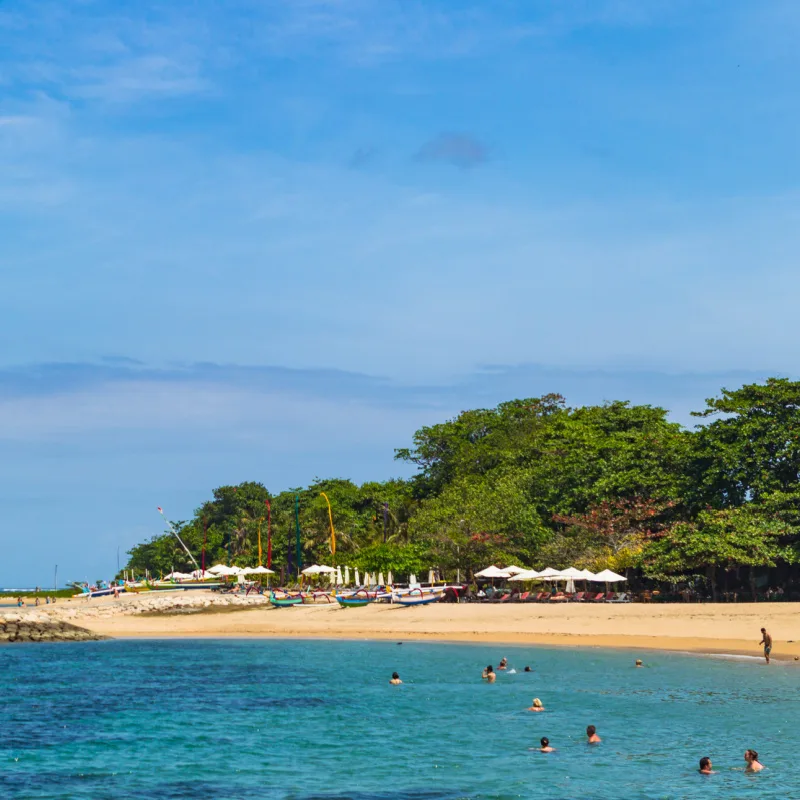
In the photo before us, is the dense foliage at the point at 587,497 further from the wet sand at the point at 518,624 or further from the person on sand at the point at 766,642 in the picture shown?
the person on sand at the point at 766,642

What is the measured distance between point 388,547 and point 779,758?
59.1 meters

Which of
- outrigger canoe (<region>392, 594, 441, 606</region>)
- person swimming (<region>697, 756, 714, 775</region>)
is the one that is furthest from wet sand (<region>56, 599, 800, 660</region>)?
person swimming (<region>697, 756, 714, 775</region>)

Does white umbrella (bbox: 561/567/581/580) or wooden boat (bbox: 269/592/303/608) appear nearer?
white umbrella (bbox: 561/567/581/580)

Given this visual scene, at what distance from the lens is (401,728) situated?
30797 millimetres

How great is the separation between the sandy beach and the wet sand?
0.05 metres

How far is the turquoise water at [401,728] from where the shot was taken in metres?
23.5

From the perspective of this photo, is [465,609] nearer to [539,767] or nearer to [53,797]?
[539,767]

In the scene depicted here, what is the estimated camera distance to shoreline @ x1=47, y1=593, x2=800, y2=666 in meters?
48.0

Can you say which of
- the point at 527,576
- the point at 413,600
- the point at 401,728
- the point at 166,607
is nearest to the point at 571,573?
the point at 527,576

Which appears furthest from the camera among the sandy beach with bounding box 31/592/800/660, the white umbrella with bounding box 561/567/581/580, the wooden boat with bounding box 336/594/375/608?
the wooden boat with bounding box 336/594/375/608

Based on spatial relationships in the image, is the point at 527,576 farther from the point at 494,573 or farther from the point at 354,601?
the point at 354,601

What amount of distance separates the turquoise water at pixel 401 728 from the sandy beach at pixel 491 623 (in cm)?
384

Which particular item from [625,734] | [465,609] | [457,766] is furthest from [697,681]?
[465,609]

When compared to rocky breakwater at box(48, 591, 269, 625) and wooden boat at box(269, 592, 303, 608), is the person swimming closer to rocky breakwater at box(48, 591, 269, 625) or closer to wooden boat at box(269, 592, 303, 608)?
wooden boat at box(269, 592, 303, 608)
